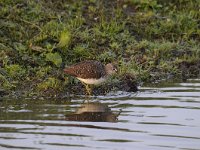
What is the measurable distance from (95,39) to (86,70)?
2.50m

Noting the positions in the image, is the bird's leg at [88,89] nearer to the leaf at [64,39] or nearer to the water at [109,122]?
the water at [109,122]

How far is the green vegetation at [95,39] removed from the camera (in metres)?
→ 13.3

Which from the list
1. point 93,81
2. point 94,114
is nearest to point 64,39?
point 93,81

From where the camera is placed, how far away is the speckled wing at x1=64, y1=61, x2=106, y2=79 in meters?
12.6

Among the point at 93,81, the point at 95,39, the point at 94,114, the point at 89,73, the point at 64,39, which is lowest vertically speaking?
the point at 94,114

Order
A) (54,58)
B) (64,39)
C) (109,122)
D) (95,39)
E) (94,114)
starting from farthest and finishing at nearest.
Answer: (95,39) < (64,39) < (54,58) < (94,114) < (109,122)

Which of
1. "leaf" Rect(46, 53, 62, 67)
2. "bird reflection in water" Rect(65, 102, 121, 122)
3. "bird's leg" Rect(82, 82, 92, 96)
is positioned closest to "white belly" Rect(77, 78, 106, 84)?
"bird's leg" Rect(82, 82, 92, 96)

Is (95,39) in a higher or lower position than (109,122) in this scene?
higher

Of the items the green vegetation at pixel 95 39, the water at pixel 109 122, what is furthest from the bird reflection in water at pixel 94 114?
the green vegetation at pixel 95 39

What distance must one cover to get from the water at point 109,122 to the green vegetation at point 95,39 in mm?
973

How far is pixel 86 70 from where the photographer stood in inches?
496

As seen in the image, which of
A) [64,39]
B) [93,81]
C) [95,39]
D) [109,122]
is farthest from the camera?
[95,39]

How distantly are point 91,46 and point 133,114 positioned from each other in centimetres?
391

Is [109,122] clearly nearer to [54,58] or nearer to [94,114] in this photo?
[94,114]
